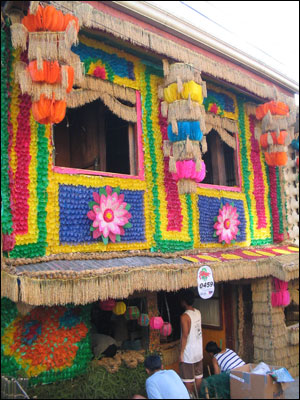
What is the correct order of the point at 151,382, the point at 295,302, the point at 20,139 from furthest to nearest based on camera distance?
1. the point at 295,302
2. the point at 20,139
3. the point at 151,382

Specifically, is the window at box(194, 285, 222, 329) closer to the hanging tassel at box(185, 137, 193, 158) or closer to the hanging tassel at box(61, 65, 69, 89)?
the hanging tassel at box(185, 137, 193, 158)

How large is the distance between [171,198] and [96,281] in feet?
9.41

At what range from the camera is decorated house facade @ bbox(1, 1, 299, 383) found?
5.46 metres

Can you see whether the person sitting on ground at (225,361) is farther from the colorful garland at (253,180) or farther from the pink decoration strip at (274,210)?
the pink decoration strip at (274,210)

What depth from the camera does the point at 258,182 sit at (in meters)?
9.90

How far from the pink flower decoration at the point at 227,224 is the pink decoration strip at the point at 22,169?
4.08m

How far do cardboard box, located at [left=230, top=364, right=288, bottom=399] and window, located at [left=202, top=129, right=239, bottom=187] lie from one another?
4480 millimetres

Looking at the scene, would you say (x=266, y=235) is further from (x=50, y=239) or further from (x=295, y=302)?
(x=50, y=239)

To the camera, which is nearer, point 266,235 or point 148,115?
point 148,115

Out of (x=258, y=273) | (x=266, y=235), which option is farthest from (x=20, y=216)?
(x=266, y=235)

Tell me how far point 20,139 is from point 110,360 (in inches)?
144

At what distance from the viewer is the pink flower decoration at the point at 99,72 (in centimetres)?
686

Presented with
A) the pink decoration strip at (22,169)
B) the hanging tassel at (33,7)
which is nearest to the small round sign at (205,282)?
the pink decoration strip at (22,169)

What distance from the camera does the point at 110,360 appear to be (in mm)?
6668
